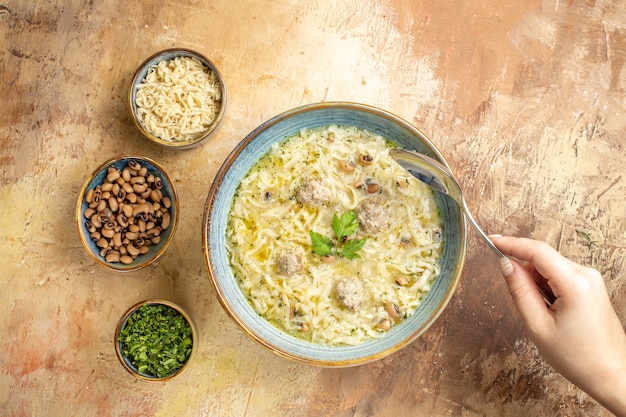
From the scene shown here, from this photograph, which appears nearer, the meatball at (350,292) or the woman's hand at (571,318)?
the woman's hand at (571,318)

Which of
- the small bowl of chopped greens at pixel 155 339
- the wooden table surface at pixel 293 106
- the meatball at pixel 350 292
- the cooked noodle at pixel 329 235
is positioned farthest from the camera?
the wooden table surface at pixel 293 106

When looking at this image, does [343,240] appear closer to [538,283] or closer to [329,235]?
[329,235]

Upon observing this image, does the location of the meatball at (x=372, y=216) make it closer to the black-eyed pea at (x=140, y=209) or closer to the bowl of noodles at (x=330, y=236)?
the bowl of noodles at (x=330, y=236)

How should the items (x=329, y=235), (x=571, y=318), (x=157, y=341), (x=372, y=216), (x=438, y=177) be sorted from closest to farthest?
(x=571, y=318) < (x=438, y=177) < (x=372, y=216) < (x=329, y=235) < (x=157, y=341)

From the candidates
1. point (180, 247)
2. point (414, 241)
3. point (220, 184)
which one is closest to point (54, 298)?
point (180, 247)

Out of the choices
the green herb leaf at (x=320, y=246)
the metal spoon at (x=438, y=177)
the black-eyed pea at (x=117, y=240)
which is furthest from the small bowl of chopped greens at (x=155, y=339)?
the metal spoon at (x=438, y=177)

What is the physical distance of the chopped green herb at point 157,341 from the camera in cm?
443

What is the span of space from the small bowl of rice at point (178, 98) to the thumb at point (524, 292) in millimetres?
2447

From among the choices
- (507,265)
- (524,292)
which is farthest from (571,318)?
(507,265)

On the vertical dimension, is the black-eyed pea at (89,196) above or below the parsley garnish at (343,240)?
below

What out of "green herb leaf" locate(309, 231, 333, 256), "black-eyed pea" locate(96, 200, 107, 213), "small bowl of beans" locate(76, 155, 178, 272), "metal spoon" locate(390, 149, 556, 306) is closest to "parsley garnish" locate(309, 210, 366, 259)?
"green herb leaf" locate(309, 231, 333, 256)

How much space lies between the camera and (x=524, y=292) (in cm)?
380

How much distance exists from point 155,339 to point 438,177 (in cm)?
252

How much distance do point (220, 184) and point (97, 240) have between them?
127 cm
